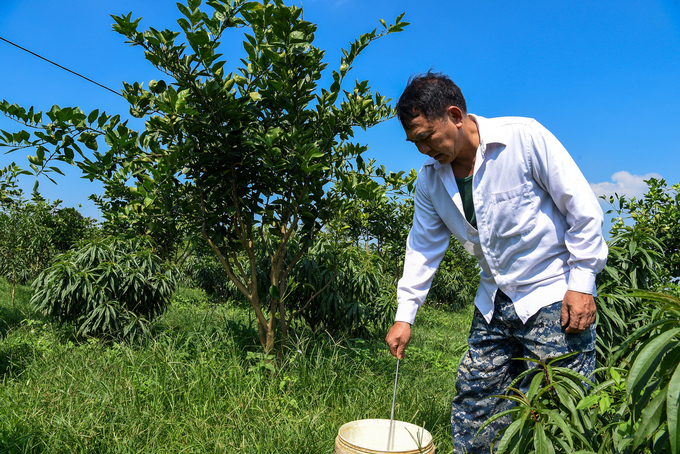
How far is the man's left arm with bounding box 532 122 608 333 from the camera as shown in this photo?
1.59 meters

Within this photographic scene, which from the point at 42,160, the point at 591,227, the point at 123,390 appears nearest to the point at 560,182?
the point at 591,227

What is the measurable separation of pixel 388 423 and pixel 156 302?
3498mm

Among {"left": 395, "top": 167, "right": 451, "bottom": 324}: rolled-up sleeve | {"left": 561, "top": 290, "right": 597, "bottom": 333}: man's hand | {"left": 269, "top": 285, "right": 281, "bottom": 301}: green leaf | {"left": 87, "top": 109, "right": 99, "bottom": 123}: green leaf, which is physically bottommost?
{"left": 269, "top": 285, "right": 281, "bottom": 301}: green leaf

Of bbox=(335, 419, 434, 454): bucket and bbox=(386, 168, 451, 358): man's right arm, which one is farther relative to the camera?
bbox=(386, 168, 451, 358): man's right arm

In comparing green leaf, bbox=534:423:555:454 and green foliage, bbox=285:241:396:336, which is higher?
green foliage, bbox=285:241:396:336

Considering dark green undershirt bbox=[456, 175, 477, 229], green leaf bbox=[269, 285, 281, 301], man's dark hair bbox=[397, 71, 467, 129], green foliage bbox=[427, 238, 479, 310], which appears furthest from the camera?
green foliage bbox=[427, 238, 479, 310]

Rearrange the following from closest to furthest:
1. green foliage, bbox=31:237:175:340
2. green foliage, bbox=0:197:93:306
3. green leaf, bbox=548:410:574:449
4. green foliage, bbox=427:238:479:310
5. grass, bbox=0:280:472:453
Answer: green leaf, bbox=548:410:574:449
grass, bbox=0:280:472:453
green foliage, bbox=31:237:175:340
green foliage, bbox=0:197:93:306
green foliage, bbox=427:238:479:310

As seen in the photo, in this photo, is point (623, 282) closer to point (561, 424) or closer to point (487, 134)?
point (487, 134)

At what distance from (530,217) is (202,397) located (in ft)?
6.99

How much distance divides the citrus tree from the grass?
0.39 meters

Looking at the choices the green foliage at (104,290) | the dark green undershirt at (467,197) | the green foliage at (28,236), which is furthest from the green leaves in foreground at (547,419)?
the green foliage at (28,236)

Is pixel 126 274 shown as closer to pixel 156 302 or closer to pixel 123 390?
pixel 156 302

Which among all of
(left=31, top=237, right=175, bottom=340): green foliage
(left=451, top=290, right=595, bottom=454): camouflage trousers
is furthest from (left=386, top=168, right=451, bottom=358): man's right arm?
(left=31, top=237, right=175, bottom=340): green foliage

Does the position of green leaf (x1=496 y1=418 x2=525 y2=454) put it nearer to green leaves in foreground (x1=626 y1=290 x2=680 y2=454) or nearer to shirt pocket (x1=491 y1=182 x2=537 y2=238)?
green leaves in foreground (x1=626 y1=290 x2=680 y2=454)
